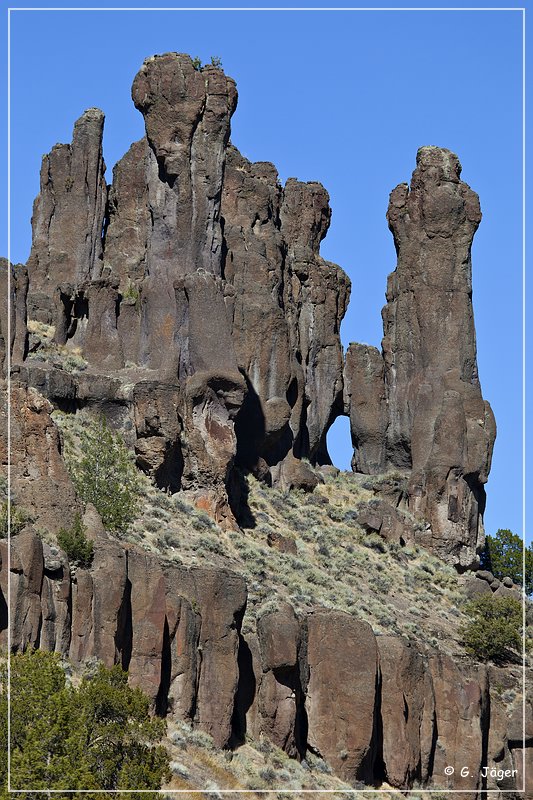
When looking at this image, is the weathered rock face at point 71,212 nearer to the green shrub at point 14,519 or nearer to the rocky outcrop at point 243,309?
the rocky outcrop at point 243,309

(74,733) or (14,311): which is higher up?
(14,311)

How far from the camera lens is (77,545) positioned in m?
67.6

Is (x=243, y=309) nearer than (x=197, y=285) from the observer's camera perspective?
No

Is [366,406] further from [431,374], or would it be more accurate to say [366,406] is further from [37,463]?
[37,463]

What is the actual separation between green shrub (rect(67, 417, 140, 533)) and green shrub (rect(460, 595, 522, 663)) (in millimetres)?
13691

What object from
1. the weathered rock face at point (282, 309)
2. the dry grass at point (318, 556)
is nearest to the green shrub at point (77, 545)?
the dry grass at point (318, 556)

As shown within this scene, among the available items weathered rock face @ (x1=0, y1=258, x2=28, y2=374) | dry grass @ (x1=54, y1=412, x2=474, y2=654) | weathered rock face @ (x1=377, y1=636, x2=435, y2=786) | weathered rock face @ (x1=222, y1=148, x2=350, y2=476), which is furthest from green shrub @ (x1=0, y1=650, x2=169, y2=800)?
weathered rock face @ (x1=222, y1=148, x2=350, y2=476)

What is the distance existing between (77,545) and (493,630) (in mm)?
25509

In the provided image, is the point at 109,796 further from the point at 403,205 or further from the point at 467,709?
the point at 403,205

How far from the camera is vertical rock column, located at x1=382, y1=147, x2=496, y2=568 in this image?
101 m

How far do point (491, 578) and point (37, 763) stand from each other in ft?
159

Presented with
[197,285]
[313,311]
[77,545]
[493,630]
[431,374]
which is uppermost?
[313,311]

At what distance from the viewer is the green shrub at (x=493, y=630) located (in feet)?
288

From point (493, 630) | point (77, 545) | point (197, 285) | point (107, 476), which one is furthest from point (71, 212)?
point (77, 545)
